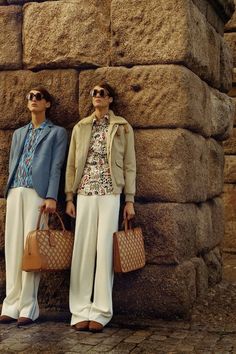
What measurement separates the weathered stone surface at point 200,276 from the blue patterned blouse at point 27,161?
1776mm

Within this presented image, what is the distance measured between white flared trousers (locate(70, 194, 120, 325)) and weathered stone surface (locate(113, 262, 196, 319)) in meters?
0.38

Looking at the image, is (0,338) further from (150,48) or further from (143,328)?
(150,48)

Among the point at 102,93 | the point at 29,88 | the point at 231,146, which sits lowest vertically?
the point at 231,146

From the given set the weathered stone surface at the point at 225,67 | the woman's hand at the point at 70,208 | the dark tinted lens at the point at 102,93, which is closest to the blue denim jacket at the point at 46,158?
the woman's hand at the point at 70,208

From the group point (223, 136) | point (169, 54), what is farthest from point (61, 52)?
point (223, 136)

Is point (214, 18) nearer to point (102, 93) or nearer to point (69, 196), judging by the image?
point (102, 93)

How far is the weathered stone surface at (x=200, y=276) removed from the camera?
6.32 meters

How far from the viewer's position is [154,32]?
5.95 m

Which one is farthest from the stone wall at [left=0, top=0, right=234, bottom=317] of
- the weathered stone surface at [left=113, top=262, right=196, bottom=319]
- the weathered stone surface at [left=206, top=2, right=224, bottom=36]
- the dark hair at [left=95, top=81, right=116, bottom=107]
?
the weathered stone surface at [left=206, top=2, right=224, bottom=36]

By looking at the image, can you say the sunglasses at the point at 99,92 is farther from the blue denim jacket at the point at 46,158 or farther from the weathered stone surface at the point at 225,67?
the weathered stone surface at the point at 225,67

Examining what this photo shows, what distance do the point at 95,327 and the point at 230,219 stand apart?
15.8 ft

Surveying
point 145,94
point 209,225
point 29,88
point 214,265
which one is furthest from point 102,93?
point 214,265

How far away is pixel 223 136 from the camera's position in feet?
24.8

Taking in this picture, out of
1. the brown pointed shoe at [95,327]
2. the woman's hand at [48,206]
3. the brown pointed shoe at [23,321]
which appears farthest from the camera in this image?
the woman's hand at [48,206]
